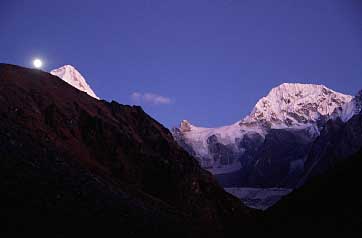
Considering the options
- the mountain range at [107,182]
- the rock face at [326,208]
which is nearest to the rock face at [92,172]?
the mountain range at [107,182]

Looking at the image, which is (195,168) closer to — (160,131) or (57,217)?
(160,131)

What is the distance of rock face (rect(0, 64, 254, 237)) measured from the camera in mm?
31281

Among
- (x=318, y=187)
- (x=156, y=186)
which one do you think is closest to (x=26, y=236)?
(x=318, y=187)

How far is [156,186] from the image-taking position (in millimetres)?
69312

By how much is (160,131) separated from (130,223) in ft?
171

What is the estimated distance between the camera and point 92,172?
1890 inches

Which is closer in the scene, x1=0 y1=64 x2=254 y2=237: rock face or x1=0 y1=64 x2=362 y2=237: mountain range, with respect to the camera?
x1=0 y1=64 x2=362 y2=237: mountain range

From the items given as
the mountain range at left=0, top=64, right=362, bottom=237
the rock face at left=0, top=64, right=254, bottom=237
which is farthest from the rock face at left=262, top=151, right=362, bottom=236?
the rock face at left=0, top=64, right=254, bottom=237

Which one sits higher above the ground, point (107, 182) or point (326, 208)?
point (107, 182)

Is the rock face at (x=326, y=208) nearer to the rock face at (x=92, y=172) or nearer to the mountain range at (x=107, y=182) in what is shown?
the mountain range at (x=107, y=182)

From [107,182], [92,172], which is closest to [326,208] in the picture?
[107,182]

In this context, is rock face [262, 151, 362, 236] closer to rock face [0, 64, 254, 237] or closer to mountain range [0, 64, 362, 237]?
mountain range [0, 64, 362, 237]

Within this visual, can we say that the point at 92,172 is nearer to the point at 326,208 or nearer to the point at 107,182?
the point at 107,182

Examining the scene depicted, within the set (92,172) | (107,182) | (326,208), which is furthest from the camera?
(92,172)
